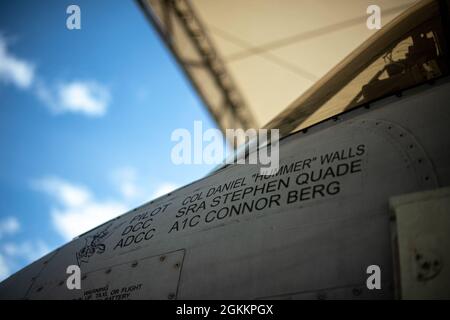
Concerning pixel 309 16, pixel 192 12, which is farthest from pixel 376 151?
pixel 192 12

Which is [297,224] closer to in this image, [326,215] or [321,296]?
[326,215]

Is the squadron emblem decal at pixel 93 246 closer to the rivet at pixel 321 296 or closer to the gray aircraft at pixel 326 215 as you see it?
the gray aircraft at pixel 326 215

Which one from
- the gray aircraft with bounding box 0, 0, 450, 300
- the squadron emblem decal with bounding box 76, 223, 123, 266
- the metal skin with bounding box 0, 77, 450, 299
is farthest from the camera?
the squadron emblem decal with bounding box 76, 223, 123, 266

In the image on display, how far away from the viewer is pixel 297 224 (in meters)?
2.23

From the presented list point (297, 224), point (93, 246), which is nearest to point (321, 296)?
point (297, 224)

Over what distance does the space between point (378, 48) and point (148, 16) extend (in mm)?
9294

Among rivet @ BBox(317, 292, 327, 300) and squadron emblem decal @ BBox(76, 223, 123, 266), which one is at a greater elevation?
squadron emblem decal @ BBox(76, 223, 123, 266)

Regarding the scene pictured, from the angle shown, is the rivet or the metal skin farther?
the metal skin

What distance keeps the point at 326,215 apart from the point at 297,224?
0.20 meters

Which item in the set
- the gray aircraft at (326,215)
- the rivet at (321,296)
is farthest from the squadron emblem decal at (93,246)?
the rivet at (321,296)

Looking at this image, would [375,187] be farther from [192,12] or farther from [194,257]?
[192,12]

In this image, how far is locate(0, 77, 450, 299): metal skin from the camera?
1.91 m

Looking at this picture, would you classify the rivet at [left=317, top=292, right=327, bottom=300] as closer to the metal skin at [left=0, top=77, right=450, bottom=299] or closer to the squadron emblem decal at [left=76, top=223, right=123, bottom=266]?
the metal skin at [left=0, top=77, right=450, bottom=299]

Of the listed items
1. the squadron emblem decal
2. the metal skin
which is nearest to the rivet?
the metal skin
